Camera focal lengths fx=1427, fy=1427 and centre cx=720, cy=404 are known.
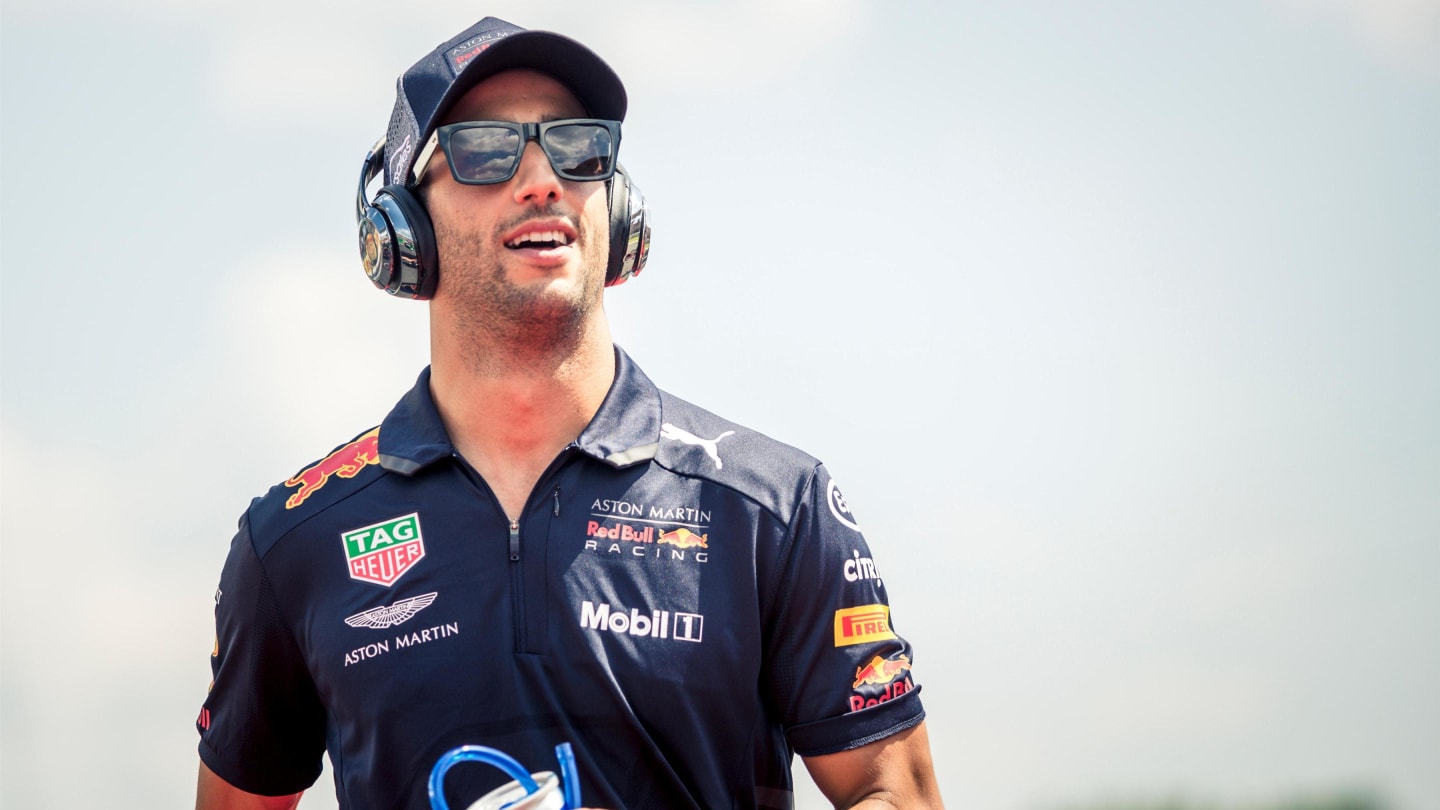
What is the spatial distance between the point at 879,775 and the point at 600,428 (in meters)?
1.02

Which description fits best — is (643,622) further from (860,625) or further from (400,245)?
(400,245)

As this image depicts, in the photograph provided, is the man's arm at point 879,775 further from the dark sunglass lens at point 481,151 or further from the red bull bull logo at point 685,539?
the dark sunglass lens at point 481,151

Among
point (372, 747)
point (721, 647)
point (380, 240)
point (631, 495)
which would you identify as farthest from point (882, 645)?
point (380, 240)

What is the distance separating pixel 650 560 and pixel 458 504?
0.47 metres

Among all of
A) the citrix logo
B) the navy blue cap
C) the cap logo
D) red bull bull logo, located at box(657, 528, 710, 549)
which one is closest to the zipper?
the citrix logo

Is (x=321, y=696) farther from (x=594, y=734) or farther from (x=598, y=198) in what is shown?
(x=598, y=198)

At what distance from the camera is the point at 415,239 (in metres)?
3.42

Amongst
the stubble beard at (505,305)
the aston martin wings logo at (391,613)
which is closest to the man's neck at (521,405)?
the stubble beard at (505,305)

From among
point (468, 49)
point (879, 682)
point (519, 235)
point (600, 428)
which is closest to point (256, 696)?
point (600, 428)

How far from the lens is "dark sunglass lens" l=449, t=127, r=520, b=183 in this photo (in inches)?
133

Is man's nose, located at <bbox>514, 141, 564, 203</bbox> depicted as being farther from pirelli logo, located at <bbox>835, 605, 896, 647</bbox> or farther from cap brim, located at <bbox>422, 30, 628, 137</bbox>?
pirelli logo, located at <bbox>835, 605, 896, 647</bbox>

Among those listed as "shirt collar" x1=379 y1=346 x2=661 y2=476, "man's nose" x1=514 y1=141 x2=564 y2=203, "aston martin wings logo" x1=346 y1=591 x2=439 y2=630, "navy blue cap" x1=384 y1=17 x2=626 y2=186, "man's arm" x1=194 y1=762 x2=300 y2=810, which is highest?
"navy blue cap" x1=384 y1=17 x2=626 y2=186

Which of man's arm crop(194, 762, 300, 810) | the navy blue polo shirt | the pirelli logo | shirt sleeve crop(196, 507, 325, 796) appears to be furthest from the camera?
man's arm crop(194, 762, 300, 810)

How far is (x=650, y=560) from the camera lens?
128 inches
